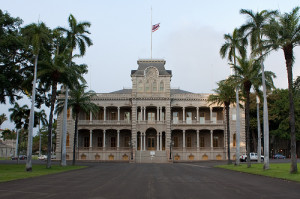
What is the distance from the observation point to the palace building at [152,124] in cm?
5962

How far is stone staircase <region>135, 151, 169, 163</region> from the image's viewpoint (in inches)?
2189

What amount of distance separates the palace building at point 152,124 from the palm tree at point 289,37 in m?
34.5

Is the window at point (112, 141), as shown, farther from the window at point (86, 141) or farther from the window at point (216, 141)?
the window at point (216, 141)

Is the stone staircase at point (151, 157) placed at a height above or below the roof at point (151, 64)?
below

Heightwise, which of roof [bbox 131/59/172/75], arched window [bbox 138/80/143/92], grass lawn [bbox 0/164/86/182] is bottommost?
grass lawn [bbox 0/164/86/182]

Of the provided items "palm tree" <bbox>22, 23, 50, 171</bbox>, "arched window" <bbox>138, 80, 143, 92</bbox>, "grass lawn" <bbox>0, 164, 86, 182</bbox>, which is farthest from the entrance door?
"palm tree" <bbox>22, 23, 50, 171</bbox>

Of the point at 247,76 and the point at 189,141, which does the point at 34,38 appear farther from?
the point at 189,141

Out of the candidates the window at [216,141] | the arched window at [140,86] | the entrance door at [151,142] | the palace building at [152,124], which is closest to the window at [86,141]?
the palace building at [152,124]

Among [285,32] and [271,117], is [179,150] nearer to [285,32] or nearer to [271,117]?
[271,117]

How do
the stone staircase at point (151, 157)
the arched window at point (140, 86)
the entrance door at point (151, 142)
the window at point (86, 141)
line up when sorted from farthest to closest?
the window at point (86, 141)
the entrance door at point (151, 142)
the arched window at point (140, 86)
the stone staircase at point (151, 157)

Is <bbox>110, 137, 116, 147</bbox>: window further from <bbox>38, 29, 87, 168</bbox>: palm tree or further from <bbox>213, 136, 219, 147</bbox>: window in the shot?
<bbox>38, 29, 87, 168</bbox>: palm tree

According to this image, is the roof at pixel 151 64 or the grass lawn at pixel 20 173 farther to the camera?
the roof at pixel 151 64

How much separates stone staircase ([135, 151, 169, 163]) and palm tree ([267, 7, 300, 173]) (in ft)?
108

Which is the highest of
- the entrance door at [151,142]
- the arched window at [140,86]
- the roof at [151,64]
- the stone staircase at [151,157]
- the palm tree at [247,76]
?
the roof at [151,64]
